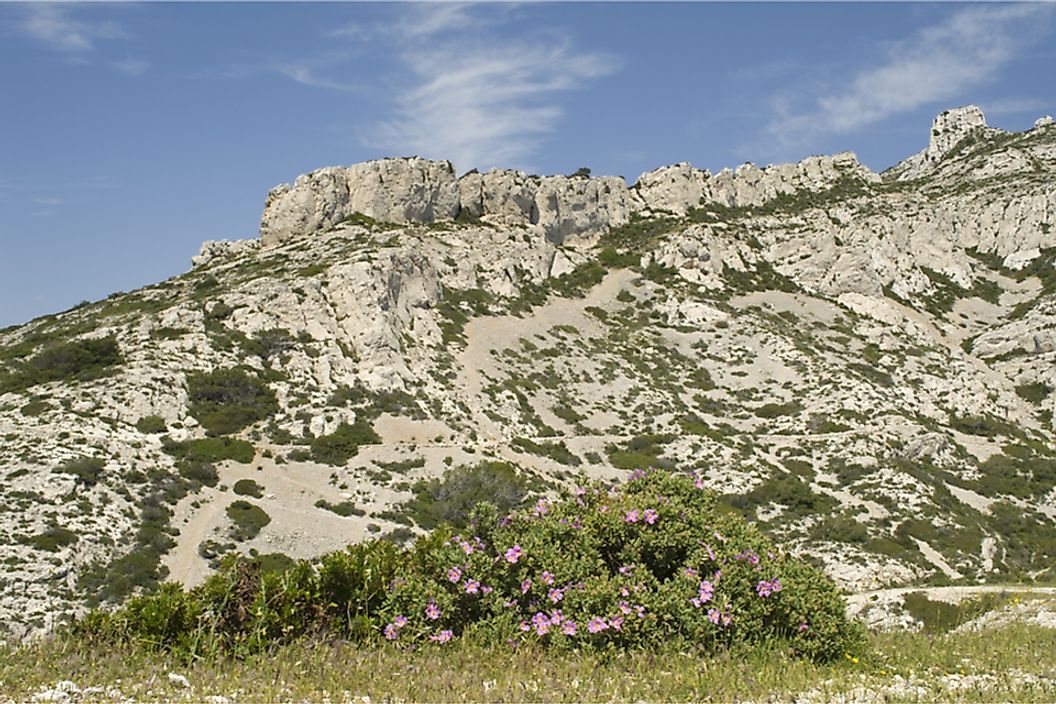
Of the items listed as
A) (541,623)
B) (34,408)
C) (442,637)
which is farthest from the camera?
(34,408)

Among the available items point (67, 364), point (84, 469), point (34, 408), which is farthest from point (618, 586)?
point (67, 364)

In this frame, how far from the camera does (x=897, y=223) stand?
90812mm

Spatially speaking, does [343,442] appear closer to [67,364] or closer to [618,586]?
[67,364]

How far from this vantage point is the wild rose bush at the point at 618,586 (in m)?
8.47

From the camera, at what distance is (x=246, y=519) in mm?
33688

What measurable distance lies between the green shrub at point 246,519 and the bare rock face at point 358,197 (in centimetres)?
4989

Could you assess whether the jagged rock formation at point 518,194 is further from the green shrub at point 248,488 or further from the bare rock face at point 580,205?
the green shrub at point 248,488

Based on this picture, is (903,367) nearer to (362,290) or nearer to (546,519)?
(362,290)

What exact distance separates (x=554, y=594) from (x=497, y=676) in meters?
1.33

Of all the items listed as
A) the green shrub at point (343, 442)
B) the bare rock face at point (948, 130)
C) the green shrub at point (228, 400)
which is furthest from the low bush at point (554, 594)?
the bare rock face at point (948, 130)

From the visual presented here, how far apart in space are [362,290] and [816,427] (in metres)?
35.6

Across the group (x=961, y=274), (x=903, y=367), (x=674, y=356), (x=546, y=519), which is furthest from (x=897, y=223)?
(x=546, y=519)

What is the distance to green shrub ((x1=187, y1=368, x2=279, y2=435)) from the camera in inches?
1743

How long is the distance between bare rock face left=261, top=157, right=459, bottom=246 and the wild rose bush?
75491 mm
